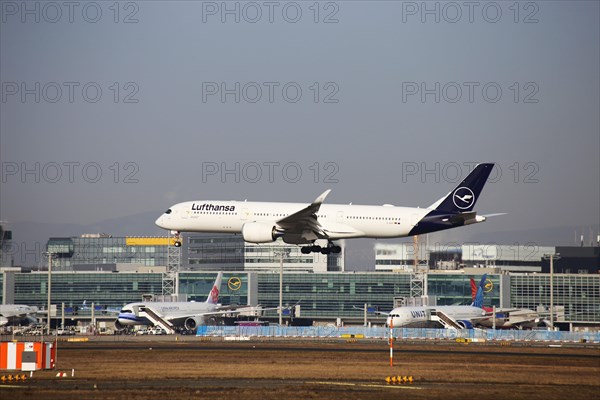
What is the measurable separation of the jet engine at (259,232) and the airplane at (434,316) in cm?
3464

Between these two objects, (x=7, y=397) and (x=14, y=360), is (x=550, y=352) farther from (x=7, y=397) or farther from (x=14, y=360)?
(x=7, y=397)

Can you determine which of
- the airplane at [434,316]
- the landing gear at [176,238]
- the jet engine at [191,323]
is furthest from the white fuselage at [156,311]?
the landing gear at [176,238]

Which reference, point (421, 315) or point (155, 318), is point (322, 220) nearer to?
point (421, 315)

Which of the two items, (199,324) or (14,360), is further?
(199,324)

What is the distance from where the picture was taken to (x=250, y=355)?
75.8m

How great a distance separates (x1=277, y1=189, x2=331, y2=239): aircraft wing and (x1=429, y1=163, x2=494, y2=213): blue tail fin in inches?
Result: 469

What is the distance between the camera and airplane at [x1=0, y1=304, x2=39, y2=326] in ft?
481

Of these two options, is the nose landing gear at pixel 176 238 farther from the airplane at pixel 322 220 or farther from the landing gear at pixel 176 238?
the airplane at pixel 322 220

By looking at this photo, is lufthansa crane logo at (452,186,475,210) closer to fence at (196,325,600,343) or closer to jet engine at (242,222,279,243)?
fence at (196,325,600,343)

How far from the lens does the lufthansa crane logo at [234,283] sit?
191750 millimetres

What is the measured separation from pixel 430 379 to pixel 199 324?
81586 millimetres

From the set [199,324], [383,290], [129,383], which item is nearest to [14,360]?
[129,383]

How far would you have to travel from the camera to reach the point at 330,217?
9731 centimetres

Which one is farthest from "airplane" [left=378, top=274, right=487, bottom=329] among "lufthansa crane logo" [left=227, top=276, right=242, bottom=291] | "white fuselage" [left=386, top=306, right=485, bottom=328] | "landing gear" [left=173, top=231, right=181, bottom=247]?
"lufthansa crane logo" [left=227, top=276, right=242, bottom=291]
